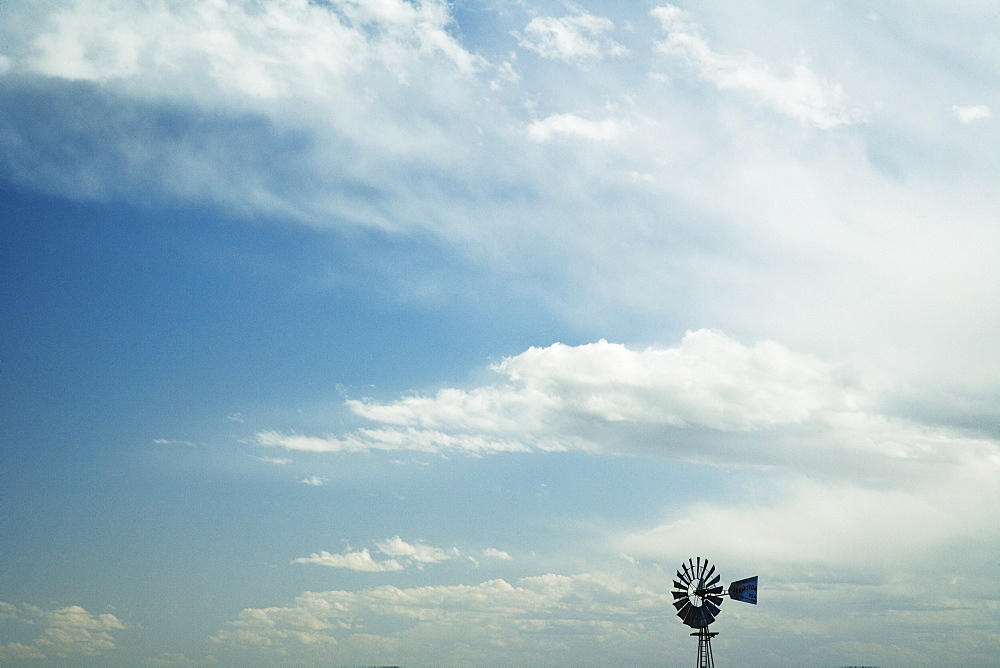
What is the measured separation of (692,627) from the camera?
76562 millimetres

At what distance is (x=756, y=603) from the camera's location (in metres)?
73.2

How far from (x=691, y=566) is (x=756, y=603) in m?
7.52

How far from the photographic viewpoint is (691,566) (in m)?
77.8

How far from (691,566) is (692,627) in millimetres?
6330

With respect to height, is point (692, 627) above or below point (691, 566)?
below

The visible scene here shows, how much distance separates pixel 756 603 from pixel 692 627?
767 centimetres
